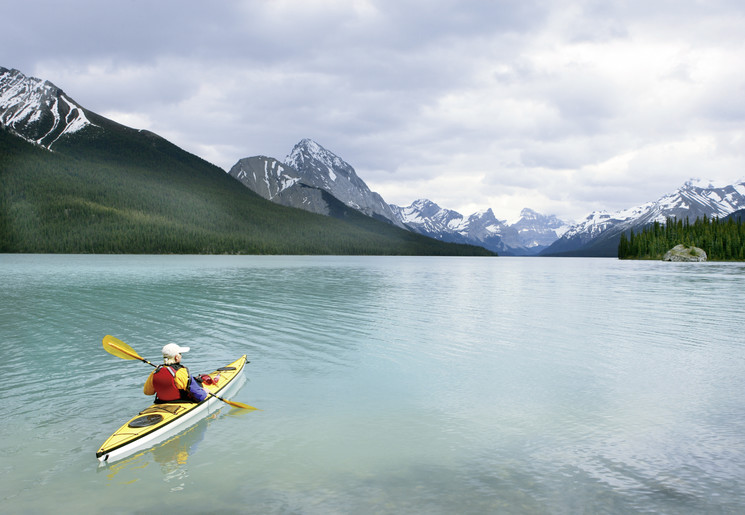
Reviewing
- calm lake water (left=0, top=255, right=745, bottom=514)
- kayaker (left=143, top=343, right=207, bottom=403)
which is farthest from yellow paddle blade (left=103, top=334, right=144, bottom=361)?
kayaker (left=143, top=343, right=207, bottom=403)

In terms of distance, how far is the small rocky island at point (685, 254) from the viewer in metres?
184

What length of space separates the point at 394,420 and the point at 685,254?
206617mm

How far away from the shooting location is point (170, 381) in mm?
15609

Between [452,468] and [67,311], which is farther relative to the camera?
[67,311]

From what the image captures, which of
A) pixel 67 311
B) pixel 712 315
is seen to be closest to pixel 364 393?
pixel 67 311

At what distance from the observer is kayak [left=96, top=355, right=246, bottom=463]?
12918 mm

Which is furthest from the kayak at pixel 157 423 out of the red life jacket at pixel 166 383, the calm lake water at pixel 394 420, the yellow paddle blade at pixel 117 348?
the yellow paddle blade at pixel 117 348

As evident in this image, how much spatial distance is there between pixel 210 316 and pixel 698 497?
35.6 m

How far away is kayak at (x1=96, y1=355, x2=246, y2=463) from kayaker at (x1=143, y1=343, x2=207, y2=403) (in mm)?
262

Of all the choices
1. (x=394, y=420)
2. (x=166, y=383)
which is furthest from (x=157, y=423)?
(x=394, y=420)

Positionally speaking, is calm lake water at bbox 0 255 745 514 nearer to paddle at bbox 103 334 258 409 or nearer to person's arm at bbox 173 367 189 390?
paddle at bbox 103 334 258 409

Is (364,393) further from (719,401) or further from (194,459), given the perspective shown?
(719,401)

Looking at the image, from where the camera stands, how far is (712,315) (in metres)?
43.0

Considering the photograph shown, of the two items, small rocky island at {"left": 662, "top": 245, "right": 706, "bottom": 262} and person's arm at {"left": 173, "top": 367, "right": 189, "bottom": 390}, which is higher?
small rocky island at {"left": 662, "top": 245, "right": 706, "bottom": 262}
